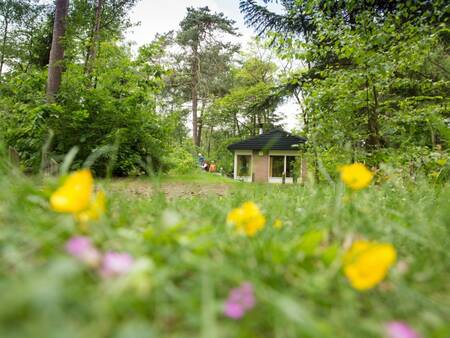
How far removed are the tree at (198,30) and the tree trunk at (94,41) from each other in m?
12.2

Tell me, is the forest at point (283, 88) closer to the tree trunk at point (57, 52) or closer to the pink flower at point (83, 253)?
the tree trunk at point (57, 52)

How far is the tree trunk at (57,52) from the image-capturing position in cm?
749

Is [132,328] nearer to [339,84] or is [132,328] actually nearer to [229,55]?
[339,84]

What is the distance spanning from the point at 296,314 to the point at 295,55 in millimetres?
5634

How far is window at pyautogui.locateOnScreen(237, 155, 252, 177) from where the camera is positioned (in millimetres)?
19656

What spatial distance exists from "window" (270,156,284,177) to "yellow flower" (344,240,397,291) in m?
19.2

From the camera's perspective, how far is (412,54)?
4.17 metres

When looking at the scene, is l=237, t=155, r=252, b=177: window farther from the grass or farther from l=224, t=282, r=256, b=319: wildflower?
l=224, t=282, r=256, b=319: wildflower

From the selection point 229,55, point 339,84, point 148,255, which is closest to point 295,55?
point 339,84

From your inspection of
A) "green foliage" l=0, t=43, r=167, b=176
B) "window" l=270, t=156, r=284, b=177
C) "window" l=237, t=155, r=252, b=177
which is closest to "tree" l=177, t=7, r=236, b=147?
"window" l=237, t=155, r=252, b=177

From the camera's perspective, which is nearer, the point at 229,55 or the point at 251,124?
the point at 229,55

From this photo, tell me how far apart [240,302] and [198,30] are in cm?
2405

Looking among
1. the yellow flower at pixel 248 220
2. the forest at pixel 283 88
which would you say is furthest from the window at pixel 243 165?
the yellow flower at pixel 248 220

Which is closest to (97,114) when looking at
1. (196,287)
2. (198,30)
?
(196,287)
